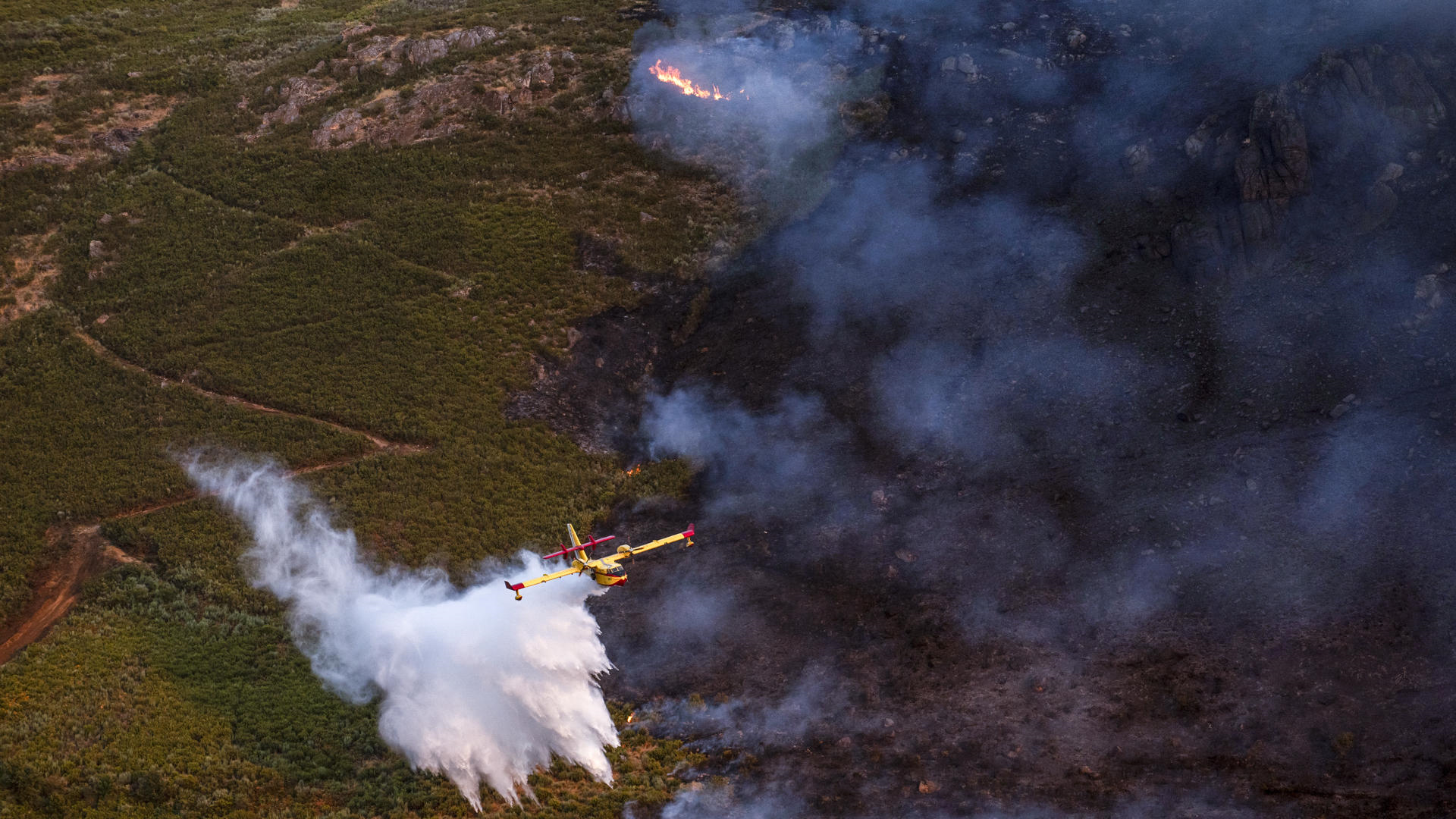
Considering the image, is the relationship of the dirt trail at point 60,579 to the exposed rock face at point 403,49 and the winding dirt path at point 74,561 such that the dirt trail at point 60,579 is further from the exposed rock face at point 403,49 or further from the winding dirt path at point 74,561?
the exposed rock face at point 403,49

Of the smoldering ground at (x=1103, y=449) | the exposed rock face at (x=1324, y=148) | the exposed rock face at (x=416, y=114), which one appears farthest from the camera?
the exposed rock face at (x=416, y=114)

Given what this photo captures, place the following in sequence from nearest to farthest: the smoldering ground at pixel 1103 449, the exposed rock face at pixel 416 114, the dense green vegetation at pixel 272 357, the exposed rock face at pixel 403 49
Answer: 1. the smoldering ground at pixel 1103 449
2. the dense green vegetation at pixel 272 357
3. the exposed rock face at pixel 416 114
4. the exposed rock face at pixel 403 49

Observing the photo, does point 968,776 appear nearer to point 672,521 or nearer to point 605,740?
point 605,740

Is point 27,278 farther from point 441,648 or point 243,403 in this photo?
point 441,648

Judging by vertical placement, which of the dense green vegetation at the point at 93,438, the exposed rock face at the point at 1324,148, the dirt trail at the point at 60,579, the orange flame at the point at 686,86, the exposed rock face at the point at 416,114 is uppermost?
the exposed rock face at the point at 1324,148

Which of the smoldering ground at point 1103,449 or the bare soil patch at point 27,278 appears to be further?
the bare soil patch at point 27,278

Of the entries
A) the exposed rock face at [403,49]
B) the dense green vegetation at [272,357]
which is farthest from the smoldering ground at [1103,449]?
the exposed rock face at [403,49]

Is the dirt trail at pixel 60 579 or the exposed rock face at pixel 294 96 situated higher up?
the exposed rock face at pixel 294 96

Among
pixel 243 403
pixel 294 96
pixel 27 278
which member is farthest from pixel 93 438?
pixel 294 96

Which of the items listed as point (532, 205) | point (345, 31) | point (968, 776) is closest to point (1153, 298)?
point (968, 776)
